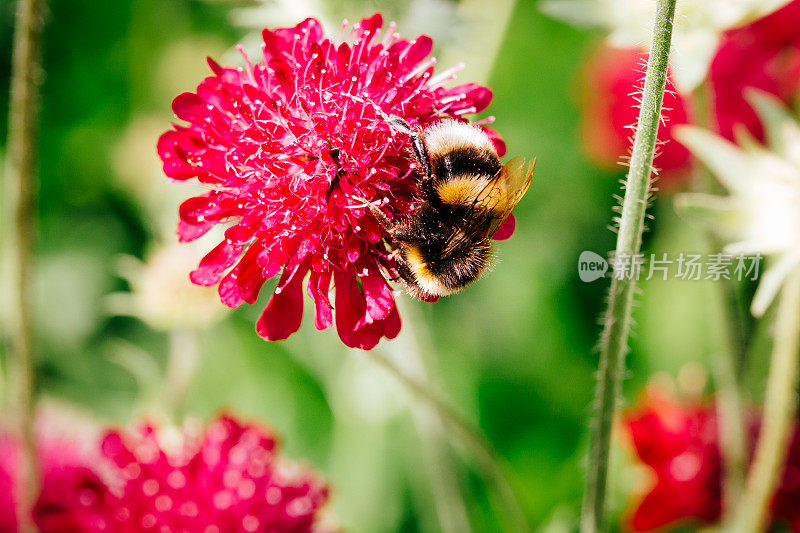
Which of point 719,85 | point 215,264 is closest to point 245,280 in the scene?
point 215,264

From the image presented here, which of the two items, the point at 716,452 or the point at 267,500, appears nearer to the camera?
the point at 267,500

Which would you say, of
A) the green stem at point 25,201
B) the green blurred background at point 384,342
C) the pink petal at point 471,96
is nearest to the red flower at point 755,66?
the green blurred background at point 384,342

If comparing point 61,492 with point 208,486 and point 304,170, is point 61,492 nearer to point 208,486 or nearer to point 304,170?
point 208,486

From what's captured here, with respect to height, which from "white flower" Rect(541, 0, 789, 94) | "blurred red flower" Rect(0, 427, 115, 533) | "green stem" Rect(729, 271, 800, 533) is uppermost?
"white flower" Rect(541, 0, 789, 94)

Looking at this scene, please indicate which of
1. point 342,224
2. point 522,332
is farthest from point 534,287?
point 342,224

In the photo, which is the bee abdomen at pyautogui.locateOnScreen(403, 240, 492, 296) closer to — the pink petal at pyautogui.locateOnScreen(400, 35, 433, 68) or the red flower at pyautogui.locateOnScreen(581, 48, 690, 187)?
the pink petal at pyautogui.locateOnScreen(400, 35, 433, 68)

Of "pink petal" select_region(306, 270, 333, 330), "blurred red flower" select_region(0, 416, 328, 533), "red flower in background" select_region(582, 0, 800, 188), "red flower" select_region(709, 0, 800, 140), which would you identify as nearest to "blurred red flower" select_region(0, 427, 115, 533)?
"blurred red flower" select_region(0, 416, 328, 533)

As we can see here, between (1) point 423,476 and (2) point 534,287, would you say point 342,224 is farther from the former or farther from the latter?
(2) point 534,287
